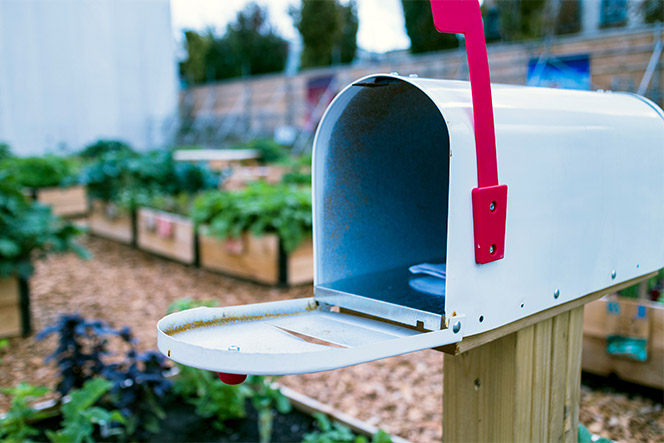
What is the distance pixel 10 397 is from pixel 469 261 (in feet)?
9.31

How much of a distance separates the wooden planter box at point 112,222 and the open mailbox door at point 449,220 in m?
5.82

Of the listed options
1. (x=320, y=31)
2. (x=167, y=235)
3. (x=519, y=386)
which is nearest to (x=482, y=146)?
(x=519, y=386)

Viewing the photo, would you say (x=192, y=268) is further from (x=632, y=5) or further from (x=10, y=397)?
(x=632, y=5)

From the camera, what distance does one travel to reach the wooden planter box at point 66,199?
8242 millimetres

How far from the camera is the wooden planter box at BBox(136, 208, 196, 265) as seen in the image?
→ 227 inches

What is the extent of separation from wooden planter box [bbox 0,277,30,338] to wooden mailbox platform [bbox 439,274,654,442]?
317 cm

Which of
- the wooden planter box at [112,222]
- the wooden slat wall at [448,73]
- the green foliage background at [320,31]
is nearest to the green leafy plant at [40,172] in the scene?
the wooden planter box at [112,222]

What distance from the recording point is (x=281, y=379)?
325cm

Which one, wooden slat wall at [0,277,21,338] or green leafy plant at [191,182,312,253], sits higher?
green leafy plant at [191,182,312,253]

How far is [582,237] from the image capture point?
127cm

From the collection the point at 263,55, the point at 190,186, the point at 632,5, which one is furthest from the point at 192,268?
the point at 263,55

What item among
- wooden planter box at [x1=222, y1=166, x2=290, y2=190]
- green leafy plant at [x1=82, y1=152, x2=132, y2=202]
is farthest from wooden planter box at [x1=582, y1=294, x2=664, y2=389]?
wooden planter box at [x1=222, y1=166, x2=290, y2=190]

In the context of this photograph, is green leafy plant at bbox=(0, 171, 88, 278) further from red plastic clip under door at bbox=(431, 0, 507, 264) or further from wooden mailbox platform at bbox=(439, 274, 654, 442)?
red plastic clip under door at bbox=(431, 0, 507, 264)

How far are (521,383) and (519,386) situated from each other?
12 mm
